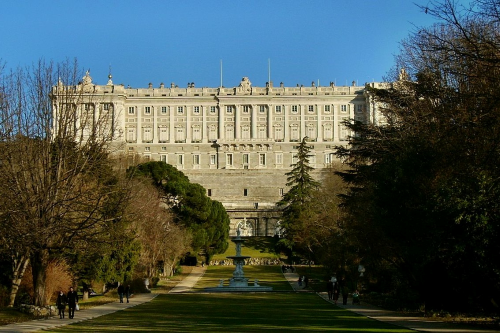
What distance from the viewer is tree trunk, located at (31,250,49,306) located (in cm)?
2809

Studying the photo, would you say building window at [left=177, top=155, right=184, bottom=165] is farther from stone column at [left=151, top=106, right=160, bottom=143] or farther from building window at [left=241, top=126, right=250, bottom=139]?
Answer: building window at [left=241, top=126, right=250, bottom=139]

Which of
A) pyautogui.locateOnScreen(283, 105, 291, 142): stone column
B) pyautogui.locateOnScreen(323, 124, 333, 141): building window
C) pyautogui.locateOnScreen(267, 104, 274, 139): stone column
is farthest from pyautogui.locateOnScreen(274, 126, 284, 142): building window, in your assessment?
pyautogui.locateOnScreen(323, 124, 333, 141): building window

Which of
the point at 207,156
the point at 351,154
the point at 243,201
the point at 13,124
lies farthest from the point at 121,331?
the point at 207,156

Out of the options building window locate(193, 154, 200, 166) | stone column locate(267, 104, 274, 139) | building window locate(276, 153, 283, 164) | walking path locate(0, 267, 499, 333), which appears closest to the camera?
walking path locate(0, 267, 499, 333)

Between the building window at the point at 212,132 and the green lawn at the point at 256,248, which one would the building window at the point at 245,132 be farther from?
the green lawn at the point at 256,248

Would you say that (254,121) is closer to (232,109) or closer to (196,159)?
(232,109)

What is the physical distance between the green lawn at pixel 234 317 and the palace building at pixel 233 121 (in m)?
68.2

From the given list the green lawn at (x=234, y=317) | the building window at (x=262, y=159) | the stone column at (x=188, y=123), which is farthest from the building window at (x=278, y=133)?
the green lawn at (x=234, y=317)

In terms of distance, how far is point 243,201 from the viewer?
317 ft

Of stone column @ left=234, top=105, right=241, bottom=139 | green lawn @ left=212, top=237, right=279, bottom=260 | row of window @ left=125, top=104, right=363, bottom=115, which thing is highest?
row of window @ left=125, top=104, right=363, bottom=115

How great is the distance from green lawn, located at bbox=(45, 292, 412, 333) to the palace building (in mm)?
68191

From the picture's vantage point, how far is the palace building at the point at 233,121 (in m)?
105

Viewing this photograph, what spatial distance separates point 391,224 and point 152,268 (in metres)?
26.3

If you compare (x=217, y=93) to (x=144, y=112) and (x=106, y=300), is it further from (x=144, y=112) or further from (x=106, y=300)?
(x=106, y=300)
